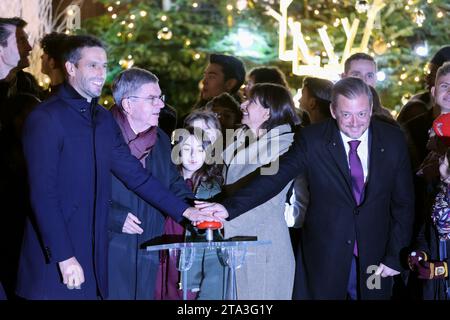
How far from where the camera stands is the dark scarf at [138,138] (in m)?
5.74

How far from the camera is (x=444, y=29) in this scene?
42.8 feet

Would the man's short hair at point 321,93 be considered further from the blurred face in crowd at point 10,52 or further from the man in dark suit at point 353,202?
the blurred face in crowd at point 10,52

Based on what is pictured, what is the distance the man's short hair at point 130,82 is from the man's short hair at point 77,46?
1.48ft

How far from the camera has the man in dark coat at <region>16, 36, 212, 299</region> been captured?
4.89 meters

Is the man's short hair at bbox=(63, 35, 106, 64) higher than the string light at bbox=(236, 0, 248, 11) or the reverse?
the reverse

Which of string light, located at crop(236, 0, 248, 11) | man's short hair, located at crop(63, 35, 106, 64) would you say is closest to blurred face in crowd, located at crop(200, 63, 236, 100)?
man's short hair, located at crop(63, 35, 106, 64)

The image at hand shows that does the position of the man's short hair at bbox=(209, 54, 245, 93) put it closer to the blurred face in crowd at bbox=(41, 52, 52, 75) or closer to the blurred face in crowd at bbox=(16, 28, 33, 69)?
the blurred face in crowd at bbox=(41, 52, 52, 75)

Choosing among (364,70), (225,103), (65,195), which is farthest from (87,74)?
(364,70)

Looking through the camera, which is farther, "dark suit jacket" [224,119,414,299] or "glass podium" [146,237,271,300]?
"dark suit jacket" [224,119,414,299]

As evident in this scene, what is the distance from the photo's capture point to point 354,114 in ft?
18.0

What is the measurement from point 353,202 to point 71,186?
1.72 metres

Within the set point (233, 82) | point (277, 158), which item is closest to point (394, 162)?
point (277, 158)
